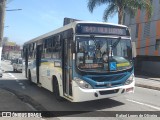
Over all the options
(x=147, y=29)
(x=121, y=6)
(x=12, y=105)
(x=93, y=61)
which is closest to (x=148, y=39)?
(x=147, y=29)

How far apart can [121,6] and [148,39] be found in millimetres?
9987

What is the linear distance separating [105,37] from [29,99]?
4.65 metres

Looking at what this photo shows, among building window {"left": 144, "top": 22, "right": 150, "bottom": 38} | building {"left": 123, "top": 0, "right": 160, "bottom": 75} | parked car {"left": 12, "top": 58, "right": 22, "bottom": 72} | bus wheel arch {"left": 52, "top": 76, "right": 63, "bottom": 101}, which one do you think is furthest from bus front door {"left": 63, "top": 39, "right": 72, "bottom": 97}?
building window {"left": 144, "top": 22, "right": 150, "bottom": 38}

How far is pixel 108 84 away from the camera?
35.1ft

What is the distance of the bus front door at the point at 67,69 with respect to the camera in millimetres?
10875

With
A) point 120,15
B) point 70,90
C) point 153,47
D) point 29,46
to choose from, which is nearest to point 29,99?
point 70,90

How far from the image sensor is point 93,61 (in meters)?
10.6

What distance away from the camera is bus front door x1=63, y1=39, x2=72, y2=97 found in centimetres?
1088

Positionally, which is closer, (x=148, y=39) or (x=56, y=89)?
(x=56, y=89)

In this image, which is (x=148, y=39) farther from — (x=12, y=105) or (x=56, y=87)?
(x=12, y=105)

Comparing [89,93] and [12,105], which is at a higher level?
[89,93]

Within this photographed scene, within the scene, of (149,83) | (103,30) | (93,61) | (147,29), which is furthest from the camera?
(147,29)

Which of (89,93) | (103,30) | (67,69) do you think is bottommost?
(89,93)

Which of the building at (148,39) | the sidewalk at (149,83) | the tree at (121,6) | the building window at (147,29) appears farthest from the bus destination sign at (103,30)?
the building window at (147,29)
